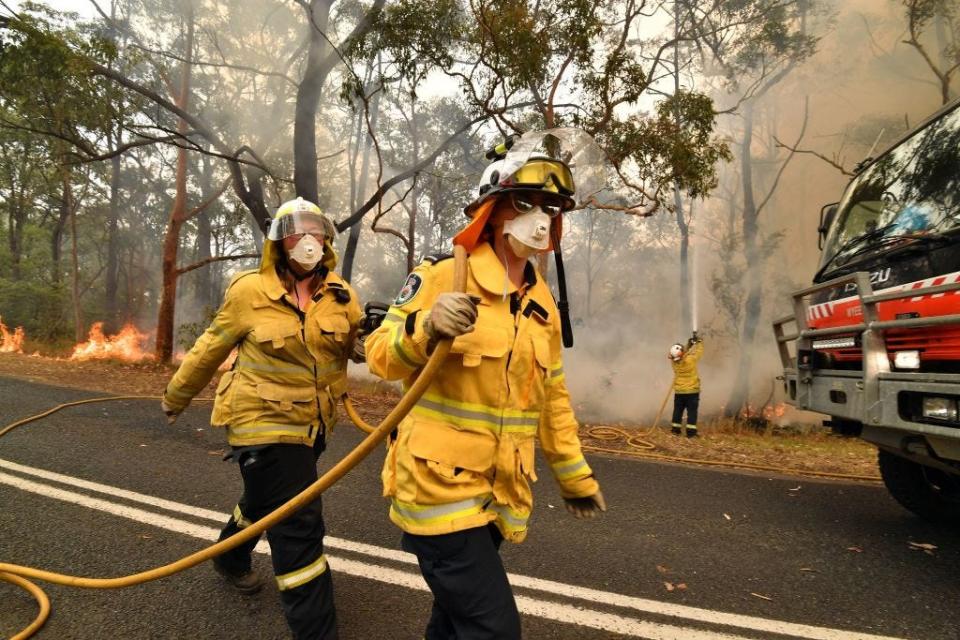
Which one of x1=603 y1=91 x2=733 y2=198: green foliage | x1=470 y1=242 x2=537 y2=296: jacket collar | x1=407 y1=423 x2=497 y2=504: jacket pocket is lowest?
x1=407 y1=423 x2=497 y2=504: jacket pocket

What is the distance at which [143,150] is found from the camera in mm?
29188

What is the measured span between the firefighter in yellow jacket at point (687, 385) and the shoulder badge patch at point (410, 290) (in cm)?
902

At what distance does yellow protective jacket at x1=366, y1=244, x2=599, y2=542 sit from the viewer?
1.59 metres

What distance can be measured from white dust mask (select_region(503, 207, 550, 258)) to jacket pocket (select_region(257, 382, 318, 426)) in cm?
137

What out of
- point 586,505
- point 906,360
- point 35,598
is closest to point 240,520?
point 35,598

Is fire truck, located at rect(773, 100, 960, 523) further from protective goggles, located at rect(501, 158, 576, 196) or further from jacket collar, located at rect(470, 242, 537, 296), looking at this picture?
jacket collar, located at rect(470, 242, 537, 296)

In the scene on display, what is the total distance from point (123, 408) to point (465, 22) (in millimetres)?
9085

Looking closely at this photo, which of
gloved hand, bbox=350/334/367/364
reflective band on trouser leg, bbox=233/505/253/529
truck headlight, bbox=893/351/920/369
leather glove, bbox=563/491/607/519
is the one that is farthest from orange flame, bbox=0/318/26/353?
truck headlight, bbox=893/351/920/369

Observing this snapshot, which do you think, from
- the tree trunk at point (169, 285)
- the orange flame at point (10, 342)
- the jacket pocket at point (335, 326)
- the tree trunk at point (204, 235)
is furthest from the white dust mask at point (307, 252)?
the tree trunk at point (204, 235)

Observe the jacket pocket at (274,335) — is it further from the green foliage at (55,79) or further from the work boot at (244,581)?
the green foliage at (55,79)

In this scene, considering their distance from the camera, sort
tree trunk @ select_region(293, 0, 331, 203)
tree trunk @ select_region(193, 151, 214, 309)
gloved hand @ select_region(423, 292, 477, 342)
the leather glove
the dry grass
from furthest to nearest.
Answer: tree trunk @ select_region(193, 151, 214, 309), tree trunk @ select_region(293, 0, 331, 203), the dry grass, the leather glove, gloved hand @ select_region(423, 292, 477, 342)

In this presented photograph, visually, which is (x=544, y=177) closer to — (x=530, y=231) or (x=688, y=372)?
(x=530, y=231)

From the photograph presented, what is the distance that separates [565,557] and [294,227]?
2.58 metres

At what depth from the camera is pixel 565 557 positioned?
3.26m
